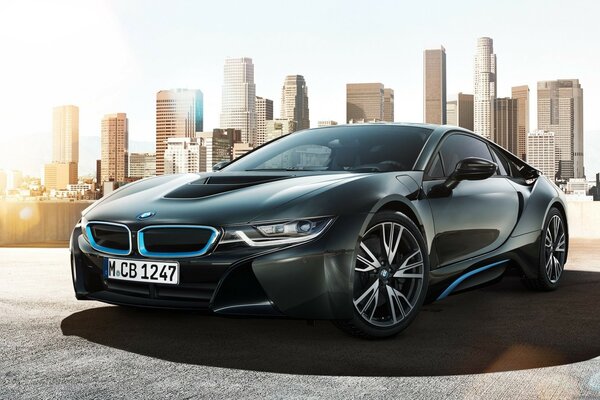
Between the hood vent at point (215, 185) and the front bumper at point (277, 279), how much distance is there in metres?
Answer: 0.58

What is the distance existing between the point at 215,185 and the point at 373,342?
1316mm

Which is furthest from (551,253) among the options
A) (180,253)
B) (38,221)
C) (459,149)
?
(38,221)

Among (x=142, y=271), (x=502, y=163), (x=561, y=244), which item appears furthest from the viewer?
(x=561, y=244)

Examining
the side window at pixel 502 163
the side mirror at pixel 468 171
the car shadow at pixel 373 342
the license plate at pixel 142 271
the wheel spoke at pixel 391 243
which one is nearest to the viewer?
the car shadow at pixel 373 342

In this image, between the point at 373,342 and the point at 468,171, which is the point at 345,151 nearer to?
the point at 468,171

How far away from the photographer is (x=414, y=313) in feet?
15.3

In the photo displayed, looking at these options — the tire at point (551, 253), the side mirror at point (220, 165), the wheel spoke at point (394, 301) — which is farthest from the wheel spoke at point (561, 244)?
the side mirror at point (220, 165)

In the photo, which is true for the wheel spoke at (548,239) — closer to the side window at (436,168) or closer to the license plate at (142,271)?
the side window at (436,168)

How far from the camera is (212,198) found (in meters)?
4.43

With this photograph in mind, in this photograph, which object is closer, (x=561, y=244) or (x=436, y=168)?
(x=436, y=168)

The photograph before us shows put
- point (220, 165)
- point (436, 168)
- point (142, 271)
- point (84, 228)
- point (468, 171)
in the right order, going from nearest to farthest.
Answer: point (142, 271)
point (84, 228)
point (468, 171)
point (436, 168)
point (220, 165)

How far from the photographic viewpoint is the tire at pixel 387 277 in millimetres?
4344

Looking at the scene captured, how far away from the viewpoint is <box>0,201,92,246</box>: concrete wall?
645 inches

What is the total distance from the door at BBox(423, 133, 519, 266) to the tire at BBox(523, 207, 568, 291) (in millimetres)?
658
